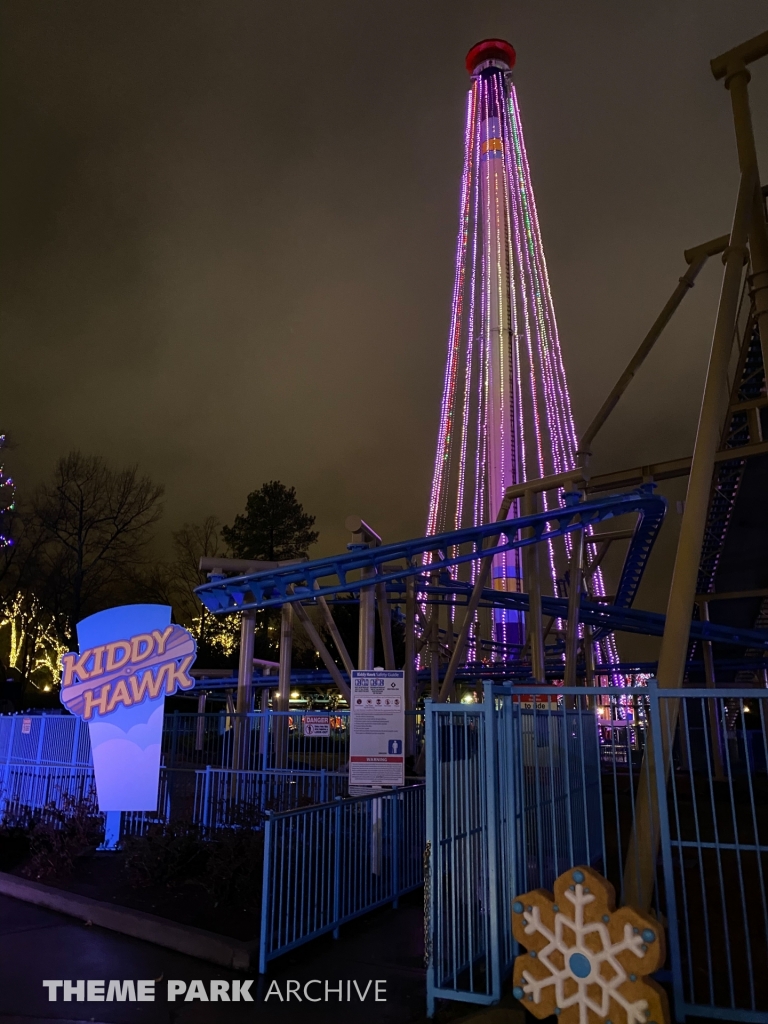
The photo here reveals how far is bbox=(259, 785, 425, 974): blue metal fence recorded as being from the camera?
657 centimetres

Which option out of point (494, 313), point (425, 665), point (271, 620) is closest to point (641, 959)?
point (425, 665)

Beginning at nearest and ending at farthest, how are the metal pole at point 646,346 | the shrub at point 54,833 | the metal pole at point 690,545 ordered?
the metal pole at point 690,545
the shrub at point 54,833
the metal pole at point 646,346

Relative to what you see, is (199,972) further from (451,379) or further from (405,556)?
(451,379)

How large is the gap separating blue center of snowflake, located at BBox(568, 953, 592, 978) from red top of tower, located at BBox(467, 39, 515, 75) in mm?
50747

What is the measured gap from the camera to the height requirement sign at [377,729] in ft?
28.8

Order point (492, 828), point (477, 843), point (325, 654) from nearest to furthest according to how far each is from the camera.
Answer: point (492, 828) < point (477, 843) < point (325, 654)

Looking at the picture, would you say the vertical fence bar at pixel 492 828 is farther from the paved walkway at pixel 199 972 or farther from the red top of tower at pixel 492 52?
the red top of tower at pixel 492 52

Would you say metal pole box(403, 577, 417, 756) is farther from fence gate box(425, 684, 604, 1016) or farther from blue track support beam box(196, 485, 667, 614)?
fence gate box(425, 684, 604, 1016)

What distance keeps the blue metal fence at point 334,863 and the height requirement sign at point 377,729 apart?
1.00 feet

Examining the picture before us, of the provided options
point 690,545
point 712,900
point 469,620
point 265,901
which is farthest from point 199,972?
point 469,620

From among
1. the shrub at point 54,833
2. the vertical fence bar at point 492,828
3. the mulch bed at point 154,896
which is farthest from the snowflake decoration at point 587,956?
the shrub at point 54,833

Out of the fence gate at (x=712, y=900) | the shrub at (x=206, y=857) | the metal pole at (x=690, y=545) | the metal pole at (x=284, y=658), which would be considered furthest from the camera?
the metal pole at (x=284, y=658)

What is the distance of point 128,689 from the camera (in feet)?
36.9

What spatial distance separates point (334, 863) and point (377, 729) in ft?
5.63
